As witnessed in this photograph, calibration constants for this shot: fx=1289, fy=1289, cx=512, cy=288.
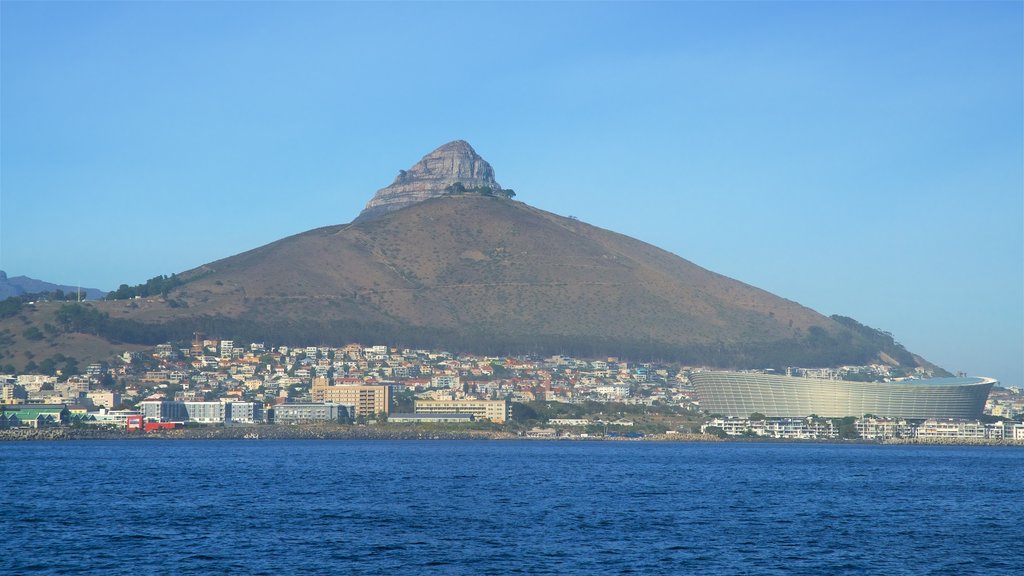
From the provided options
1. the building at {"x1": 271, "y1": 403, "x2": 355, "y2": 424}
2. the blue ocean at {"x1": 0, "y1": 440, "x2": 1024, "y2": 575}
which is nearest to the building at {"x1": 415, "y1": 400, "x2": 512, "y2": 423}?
the building at {"x1": 271, "y1": 403, "x2": 355, "y2": 424}

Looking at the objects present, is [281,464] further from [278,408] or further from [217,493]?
[278,408]

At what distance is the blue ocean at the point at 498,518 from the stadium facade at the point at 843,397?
305 feet

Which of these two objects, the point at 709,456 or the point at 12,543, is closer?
the point at 12,543

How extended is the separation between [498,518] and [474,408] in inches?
5353

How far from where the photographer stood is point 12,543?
48.8 metres

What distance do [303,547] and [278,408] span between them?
148 m

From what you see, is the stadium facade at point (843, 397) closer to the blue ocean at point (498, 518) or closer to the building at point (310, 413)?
the building at point (310, 413)

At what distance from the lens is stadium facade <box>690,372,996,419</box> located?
7667 inches

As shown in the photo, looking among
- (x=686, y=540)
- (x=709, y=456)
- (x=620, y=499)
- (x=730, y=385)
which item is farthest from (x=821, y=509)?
(x=730, y=385)

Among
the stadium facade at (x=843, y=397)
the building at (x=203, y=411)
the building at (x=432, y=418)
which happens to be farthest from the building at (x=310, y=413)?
the stadium facade at (x=843, y=397)

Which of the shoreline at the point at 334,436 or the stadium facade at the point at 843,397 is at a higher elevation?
the stadium facade at the point at 843,397

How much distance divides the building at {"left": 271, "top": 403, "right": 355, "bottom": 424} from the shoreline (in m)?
9.09

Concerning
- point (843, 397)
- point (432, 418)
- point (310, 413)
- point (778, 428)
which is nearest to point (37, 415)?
point (310, 413)

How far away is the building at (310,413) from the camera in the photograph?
620 ft
